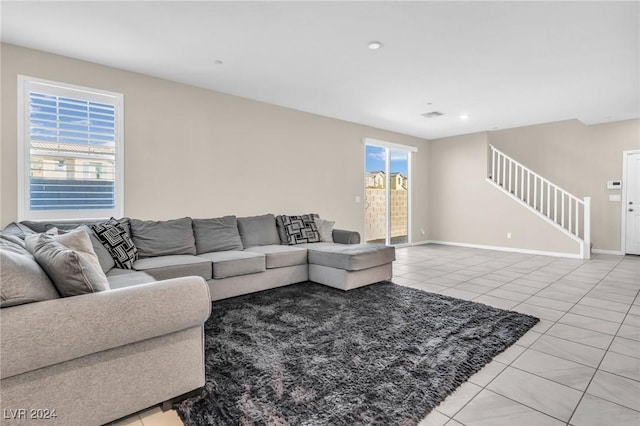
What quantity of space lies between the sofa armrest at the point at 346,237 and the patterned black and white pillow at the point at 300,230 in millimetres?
286

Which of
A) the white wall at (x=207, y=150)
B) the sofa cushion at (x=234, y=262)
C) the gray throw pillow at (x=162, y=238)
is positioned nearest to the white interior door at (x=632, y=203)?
the white wall at (x=207, y=150)

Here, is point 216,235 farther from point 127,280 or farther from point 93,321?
point 93,321

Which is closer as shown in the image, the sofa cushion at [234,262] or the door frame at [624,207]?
the sofa cushion at [234,262]

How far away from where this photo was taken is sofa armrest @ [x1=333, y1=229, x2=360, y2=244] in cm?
486

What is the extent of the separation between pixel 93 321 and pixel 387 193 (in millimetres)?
6504

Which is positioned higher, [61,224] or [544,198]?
[544,198]

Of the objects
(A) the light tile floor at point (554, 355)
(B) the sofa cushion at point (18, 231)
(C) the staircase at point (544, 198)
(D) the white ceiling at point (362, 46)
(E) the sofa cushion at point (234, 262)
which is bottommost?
(A) the light tile floor at point (554, 355)

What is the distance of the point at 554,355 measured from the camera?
2.30 metres

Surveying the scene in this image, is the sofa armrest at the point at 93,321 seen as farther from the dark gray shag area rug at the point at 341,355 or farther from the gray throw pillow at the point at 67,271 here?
the dark gray shag area rug at the point at 341,355

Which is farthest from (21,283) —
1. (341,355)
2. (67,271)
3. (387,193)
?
(387,193)

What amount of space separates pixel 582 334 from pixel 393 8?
3.01 metres

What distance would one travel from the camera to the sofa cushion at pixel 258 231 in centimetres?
438

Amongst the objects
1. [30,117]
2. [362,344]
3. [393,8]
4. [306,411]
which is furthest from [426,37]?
[30,117]

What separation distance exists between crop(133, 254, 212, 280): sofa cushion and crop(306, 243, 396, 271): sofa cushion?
134cm
